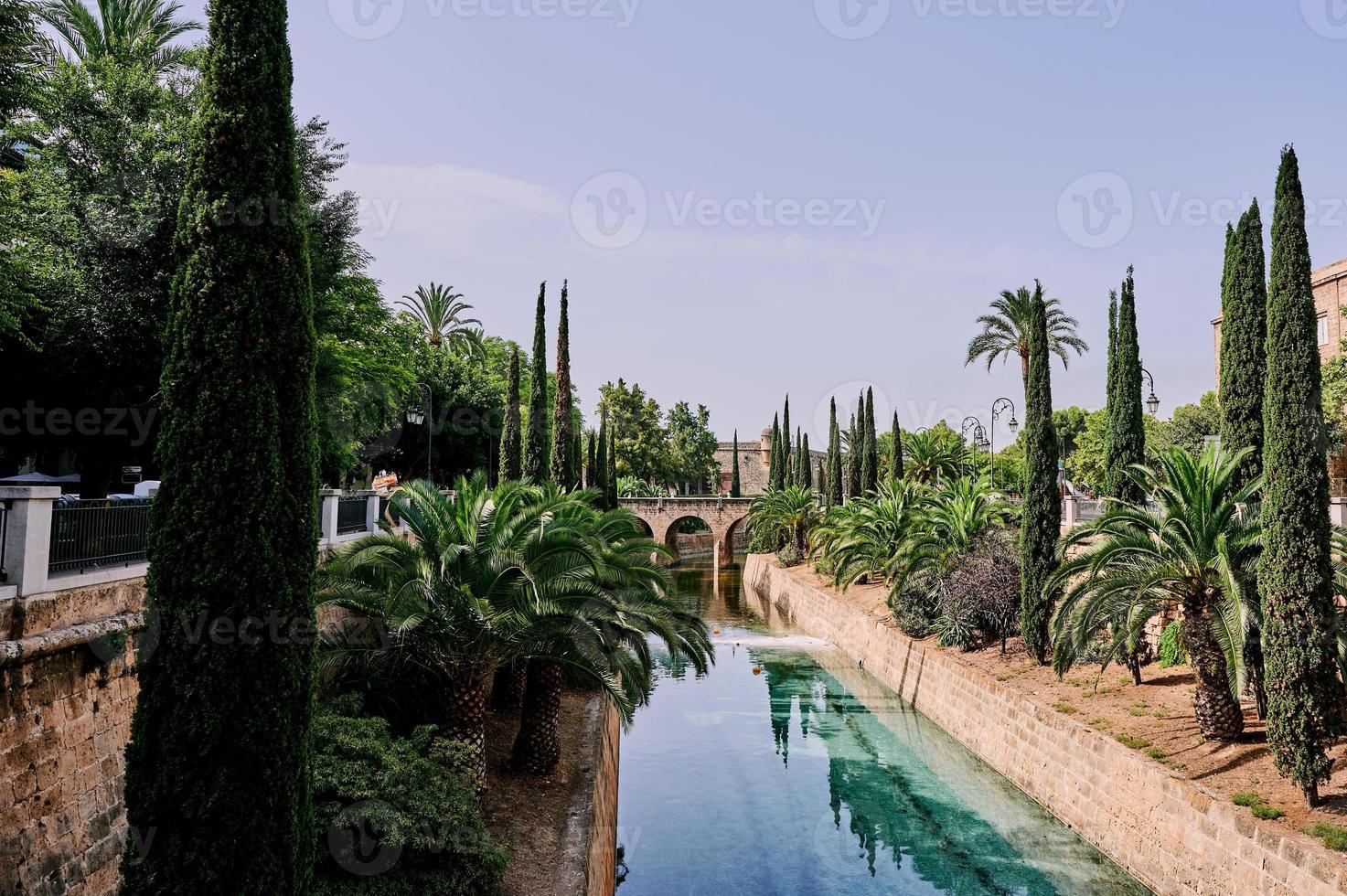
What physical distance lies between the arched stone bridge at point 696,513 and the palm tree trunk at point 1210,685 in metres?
41.3

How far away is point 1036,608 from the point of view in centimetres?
1661

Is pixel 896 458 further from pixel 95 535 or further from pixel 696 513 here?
pixel 95 535

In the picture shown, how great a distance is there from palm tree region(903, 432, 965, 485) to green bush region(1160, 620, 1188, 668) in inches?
1121

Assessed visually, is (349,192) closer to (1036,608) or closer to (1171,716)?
(1036,608)

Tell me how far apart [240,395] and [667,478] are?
60.9 m

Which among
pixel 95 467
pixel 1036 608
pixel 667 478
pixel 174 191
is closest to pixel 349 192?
pixel 174 191

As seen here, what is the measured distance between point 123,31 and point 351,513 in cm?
1351

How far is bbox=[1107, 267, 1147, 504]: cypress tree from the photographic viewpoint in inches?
794

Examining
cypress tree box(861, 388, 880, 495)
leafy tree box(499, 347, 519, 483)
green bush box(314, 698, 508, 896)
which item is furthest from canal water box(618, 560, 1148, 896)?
cypress tree box(861, 388, 880, 495)

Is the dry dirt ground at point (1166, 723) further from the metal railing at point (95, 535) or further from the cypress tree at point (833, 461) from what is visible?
the cypress tree at point (833, 461)

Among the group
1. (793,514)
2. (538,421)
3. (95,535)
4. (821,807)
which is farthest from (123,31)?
(793,514)

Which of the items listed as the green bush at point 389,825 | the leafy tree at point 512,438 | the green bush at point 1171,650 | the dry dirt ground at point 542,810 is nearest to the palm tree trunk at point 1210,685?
the green bush at point 1171,650

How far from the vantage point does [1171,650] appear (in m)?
14.9

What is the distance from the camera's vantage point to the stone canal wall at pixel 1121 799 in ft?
27.9
